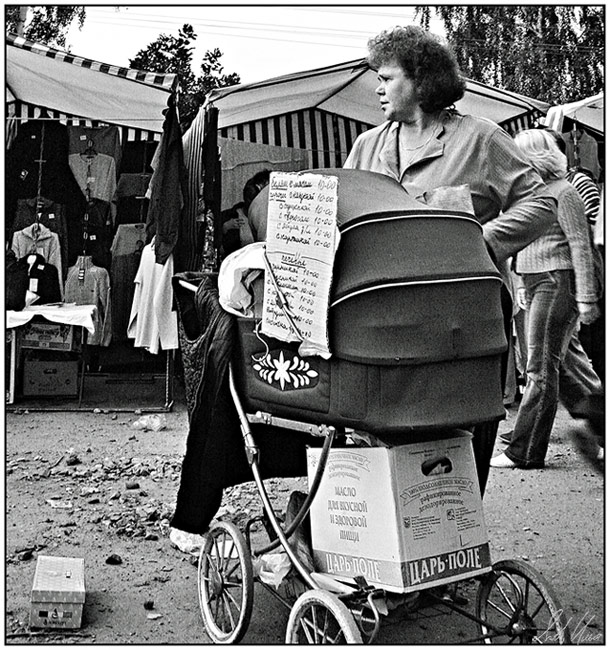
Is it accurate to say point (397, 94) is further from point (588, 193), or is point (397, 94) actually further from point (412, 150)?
point (588, 193)

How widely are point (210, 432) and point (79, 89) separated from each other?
558 cm

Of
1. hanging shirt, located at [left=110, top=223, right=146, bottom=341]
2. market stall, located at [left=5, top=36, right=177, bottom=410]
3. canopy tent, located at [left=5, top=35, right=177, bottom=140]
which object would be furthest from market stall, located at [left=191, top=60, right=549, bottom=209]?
hanging shirt, located at [left=110, top=223, right=146, bottom=341]

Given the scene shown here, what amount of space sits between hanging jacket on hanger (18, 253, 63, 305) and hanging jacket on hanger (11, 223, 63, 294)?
80mm

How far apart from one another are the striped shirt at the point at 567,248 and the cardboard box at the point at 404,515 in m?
2.72

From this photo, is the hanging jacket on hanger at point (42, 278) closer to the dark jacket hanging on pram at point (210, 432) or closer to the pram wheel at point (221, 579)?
the dark jacket hanging on pram at point (210, 432)

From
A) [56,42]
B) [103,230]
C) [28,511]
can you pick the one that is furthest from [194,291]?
[56,42]

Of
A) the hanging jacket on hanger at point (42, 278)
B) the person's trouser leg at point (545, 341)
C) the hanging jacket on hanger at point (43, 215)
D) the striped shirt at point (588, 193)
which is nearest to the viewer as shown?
the person's trouser leg at point (545, 341)

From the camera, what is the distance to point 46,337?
7.82 metres

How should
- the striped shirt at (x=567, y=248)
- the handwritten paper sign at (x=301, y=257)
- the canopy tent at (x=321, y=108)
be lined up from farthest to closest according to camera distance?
the canopy tent at (x=321, y=108)
the striped shirt at (x=567, y=248)
the handwritten paper sign at (x=301, y=257)

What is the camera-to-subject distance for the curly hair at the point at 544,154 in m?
5.47

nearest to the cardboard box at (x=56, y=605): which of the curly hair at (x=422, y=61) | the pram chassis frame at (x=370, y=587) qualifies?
the pram chassis frame at (x=370, y=587)

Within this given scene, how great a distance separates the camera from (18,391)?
26.1 feet
